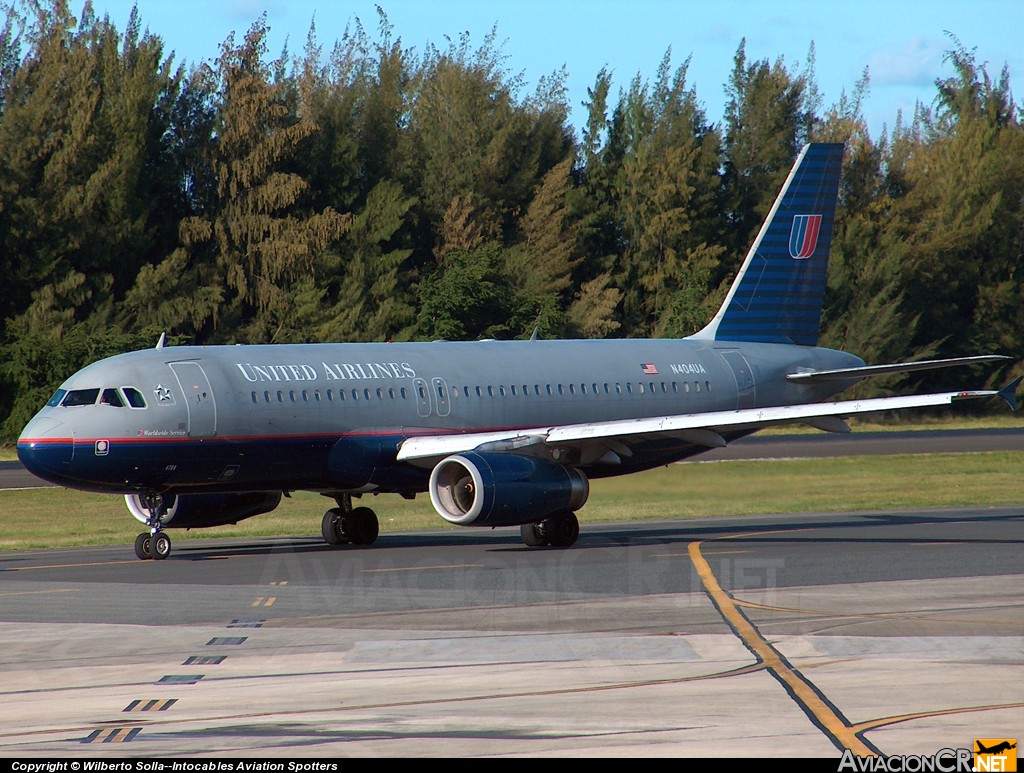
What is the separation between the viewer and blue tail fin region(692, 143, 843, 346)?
37.8 metres

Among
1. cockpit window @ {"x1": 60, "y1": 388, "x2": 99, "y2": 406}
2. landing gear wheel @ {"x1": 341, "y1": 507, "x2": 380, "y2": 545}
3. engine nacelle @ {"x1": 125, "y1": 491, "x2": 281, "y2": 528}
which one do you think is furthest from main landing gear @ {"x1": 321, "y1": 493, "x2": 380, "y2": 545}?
cockpit window @ {"x1": 60, "y1": 388, "x2": 99, "y2": 406}

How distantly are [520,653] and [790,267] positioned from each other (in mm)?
24500

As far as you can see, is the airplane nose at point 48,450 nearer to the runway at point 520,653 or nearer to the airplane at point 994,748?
the runway at point 520,653

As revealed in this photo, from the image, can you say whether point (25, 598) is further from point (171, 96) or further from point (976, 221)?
point (976, 221)

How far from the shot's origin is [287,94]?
80812 mm

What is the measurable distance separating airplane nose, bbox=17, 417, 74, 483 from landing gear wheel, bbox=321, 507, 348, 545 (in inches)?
252

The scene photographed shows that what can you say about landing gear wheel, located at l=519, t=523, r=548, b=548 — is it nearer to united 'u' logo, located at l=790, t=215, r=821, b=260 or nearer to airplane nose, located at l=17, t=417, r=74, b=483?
airplane nose, located at l=17, t=417, r=74, b=483

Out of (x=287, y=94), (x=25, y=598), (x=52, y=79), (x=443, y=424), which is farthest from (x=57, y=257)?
(x=25, y=598)

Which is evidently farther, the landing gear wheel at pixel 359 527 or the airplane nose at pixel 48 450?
the landing gear wheel at pixel 359 527

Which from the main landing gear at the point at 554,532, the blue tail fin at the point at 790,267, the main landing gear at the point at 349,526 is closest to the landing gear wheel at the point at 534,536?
the main landing gear at the point at 554,532

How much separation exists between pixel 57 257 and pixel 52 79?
8.50m

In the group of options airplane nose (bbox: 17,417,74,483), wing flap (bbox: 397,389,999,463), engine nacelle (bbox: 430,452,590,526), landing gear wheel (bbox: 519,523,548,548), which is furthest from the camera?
landing gear wheel (bbox: 519,523,548,548)

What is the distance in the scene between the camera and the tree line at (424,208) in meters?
69.1

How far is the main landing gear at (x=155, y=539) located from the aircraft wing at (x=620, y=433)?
4.79 meters
